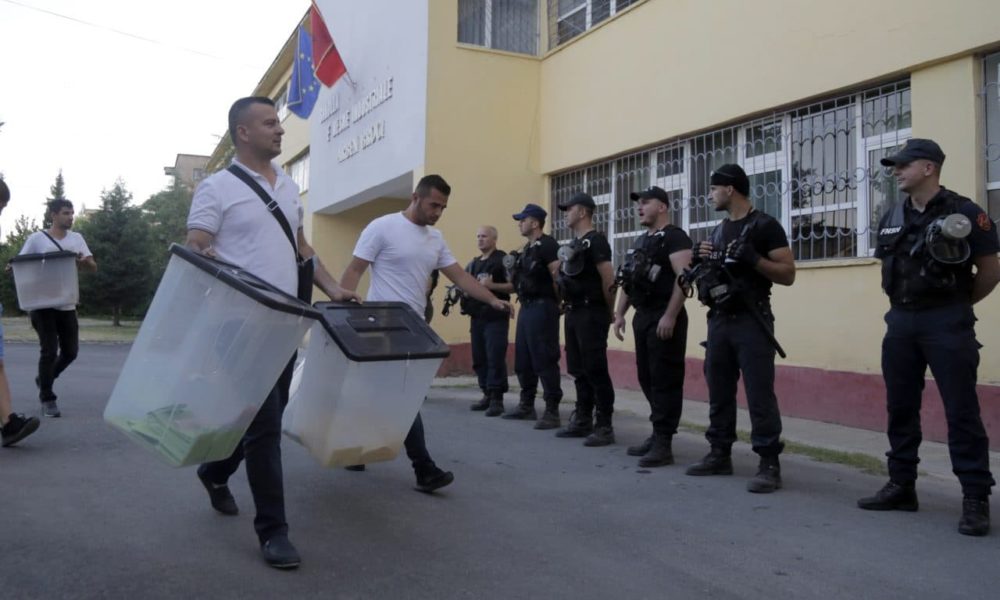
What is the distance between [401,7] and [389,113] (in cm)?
161

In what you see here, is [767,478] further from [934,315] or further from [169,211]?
[169,211]

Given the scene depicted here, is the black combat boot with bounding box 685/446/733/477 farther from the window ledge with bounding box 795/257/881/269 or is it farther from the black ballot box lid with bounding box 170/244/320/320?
the black ballot box lid with bounding box 170/244/320/320

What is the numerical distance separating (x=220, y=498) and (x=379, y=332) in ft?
3.82

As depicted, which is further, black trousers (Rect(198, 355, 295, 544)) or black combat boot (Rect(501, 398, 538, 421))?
Answer: black combat boot (Rect(501, 398, 538, 421))

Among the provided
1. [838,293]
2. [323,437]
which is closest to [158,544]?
[323,437]

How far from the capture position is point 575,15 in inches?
482

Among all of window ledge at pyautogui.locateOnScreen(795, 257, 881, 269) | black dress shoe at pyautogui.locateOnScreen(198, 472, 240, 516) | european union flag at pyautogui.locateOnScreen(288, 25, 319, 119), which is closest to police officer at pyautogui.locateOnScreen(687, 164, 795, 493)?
window ledge at pyautogui.locateOnScreen(795, 257, 881, 269)

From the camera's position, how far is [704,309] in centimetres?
923

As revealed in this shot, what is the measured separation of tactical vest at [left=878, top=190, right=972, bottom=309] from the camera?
425 cm

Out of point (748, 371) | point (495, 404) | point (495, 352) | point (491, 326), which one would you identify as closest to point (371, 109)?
point (491, 326)

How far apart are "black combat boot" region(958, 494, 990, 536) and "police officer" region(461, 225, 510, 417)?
4.61 metres

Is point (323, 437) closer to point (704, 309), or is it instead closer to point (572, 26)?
point (704, 309)

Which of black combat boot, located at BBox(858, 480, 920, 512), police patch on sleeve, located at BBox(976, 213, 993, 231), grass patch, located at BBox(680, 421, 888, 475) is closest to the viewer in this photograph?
police patch on sleeve, located at BBox(976, 213, 993, 231)

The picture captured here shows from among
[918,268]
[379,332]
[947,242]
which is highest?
[947,242]
